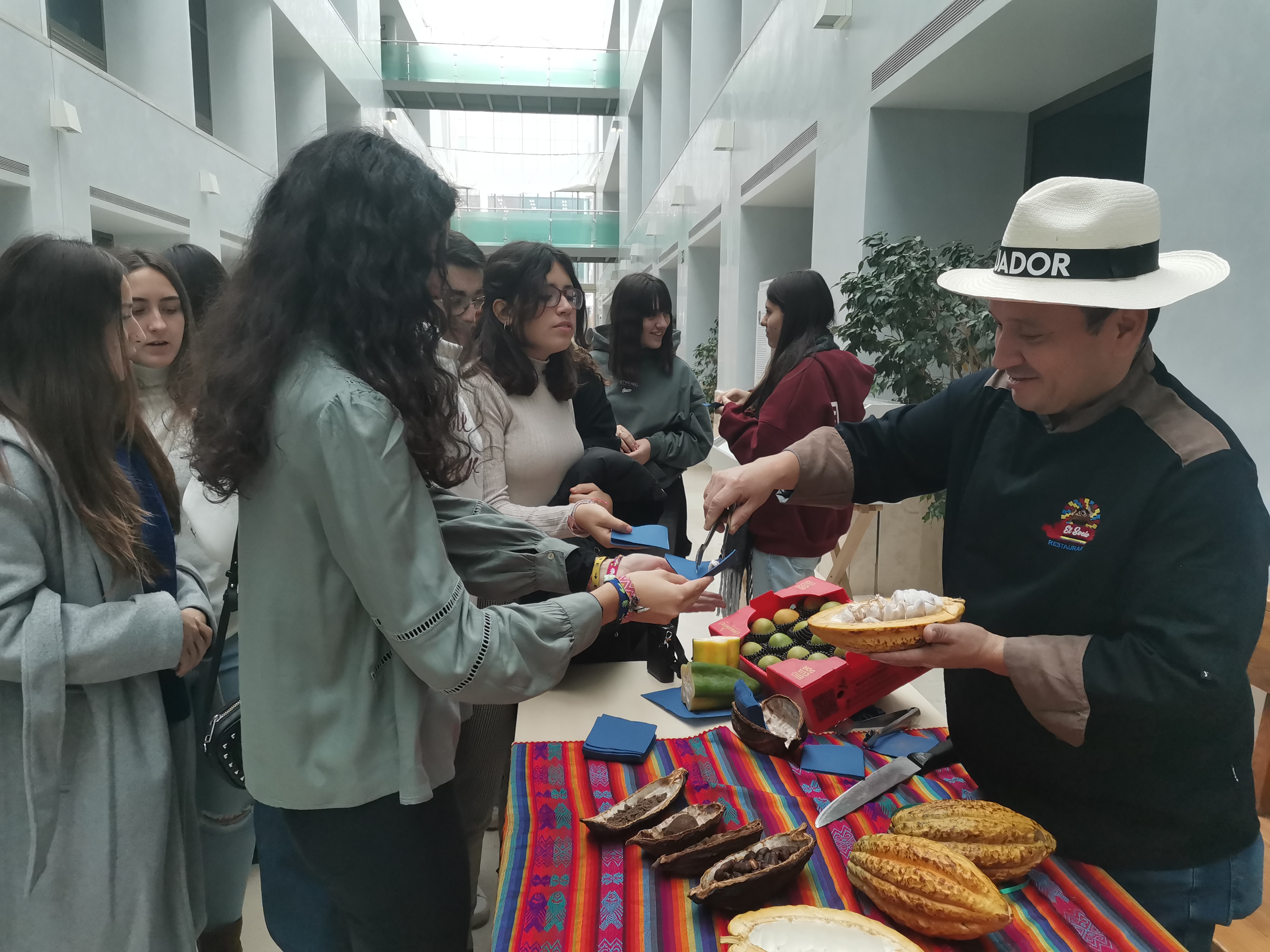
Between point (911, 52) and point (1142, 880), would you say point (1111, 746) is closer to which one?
point (1142, 880)

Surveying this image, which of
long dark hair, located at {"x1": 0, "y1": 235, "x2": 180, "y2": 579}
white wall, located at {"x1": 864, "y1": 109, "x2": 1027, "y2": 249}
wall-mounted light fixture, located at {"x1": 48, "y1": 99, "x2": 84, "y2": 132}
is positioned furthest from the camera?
wall-mounted light fixture, located at {"x1": 48, "y1": 99, "x2": 84, "y2": 132}

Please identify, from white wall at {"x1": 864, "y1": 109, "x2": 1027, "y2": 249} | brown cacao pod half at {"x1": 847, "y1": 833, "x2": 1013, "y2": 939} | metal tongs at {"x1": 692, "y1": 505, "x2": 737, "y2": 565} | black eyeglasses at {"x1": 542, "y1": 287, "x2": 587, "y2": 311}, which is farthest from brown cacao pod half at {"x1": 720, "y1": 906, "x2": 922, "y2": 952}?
white wall at {"x1": 864, "y1": 109, "x2": 1027, "y2": 249}

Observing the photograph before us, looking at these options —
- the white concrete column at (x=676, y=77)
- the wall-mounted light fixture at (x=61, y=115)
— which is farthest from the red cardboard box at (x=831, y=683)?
the white concrete column at (x=676, y=77)

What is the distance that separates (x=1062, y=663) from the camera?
1.26 metres

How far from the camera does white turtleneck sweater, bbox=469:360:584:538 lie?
245 cm

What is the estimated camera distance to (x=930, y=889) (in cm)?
112

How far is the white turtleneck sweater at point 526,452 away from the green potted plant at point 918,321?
277 centimetres

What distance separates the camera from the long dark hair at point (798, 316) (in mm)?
3752

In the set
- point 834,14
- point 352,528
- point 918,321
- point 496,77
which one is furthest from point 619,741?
point 496,77

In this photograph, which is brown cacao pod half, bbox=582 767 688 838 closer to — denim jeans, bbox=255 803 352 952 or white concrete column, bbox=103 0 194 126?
denim jeans, bbox=255 803 352 952

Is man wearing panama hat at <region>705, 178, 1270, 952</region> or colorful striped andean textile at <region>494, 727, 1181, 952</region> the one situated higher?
man wearing panama hat at <region>705, 178, 1270, 952</region>

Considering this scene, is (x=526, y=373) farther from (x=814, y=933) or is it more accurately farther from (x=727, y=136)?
(x=727, y=136)

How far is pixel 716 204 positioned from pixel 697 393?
839 cm

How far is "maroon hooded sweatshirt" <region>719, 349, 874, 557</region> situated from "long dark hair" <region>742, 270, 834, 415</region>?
0.08 meters
